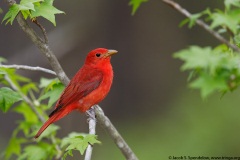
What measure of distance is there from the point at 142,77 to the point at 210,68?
27.1ft

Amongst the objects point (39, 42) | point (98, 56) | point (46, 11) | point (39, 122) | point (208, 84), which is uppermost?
point (46, 11)

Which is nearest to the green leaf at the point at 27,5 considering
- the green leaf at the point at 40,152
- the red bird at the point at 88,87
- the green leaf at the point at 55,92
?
the green leaf at the point at 55,92

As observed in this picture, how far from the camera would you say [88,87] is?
5.11 metres

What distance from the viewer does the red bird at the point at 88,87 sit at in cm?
492

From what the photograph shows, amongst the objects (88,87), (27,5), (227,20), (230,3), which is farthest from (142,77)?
(227,20)

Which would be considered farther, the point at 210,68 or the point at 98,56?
the point at 98,56

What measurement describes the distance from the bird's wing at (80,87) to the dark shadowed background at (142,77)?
3.49 meters

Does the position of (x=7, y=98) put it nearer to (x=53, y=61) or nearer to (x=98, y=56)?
(x=53, y=61)

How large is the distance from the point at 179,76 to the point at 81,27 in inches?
85.1

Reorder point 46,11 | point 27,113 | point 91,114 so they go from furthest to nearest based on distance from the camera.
Result: 1. point 27,113
2. point 91,114
3. point 46,11

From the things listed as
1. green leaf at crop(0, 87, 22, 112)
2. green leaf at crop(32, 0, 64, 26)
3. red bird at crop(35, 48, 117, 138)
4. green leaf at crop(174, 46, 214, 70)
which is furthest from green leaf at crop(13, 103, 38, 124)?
green leaf at crop(174, 46, 214, 70)

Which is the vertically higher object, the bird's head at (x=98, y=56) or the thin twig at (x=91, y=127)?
the bird's head at (x=98, y=56)

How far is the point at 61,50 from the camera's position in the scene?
31.2 feet

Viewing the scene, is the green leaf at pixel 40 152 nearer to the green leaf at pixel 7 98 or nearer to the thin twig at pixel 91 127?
the thin twig at pixel 91 127
